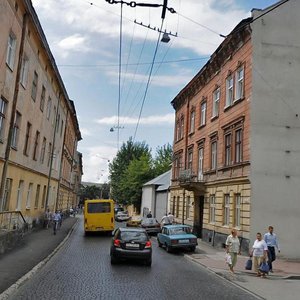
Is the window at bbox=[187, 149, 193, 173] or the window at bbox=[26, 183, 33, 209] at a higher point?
the window at bbox=[187, 149, 193, 173]

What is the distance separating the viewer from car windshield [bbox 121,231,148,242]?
16656 millimetres

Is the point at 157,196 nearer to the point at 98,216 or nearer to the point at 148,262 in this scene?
the point at 98,216

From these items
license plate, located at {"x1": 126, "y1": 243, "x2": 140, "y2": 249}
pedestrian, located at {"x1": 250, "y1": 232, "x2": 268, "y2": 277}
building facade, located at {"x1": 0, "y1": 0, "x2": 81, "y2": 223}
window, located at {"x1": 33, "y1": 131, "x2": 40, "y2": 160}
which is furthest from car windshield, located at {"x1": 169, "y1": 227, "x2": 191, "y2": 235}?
window, located at {"x1": 33, "y1": 131, "x2": 40, "y2": 160}

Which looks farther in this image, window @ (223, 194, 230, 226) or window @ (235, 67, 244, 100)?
window @ (223, 194, 230, 226)

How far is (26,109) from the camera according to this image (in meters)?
23.9

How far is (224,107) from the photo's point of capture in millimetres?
26531

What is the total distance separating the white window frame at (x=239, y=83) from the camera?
2397cm

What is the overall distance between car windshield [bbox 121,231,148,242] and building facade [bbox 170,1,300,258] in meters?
6.77

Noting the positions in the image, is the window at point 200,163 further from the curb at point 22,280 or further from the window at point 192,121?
the curb at point 22,280

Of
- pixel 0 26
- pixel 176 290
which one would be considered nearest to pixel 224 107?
pixel 0 26

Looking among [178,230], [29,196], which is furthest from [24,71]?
[178,230]

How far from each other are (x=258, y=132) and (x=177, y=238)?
23.7ft

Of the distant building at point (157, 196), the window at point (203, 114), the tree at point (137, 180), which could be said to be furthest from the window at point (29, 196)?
the tree at point (137, 180)

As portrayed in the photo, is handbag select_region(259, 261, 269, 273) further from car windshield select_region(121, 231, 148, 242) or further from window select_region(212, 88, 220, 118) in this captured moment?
window select_region(212, 88, 220, 118)
